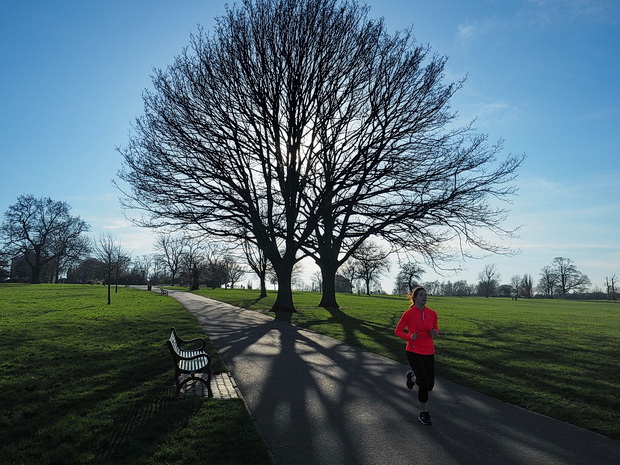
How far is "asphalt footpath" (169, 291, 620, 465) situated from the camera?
4.21m

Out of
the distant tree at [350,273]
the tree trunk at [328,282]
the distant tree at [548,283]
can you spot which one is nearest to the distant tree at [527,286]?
the distant tree at [548,283]

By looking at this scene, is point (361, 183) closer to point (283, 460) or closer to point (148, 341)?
point (148, 341)

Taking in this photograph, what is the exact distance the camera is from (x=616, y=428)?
5.15 metres

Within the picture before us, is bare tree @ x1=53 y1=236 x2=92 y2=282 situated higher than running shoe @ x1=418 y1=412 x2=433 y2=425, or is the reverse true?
bare tree @ x1=53 y1=236 x2=92 y2=282

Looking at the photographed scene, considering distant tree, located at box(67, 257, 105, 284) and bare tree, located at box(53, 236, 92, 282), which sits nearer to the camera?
bare tree, located at box(53, 236, 92, 282)

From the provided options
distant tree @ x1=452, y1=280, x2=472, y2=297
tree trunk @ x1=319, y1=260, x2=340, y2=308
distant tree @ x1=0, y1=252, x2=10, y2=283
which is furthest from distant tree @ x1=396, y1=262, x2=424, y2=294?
distant tree @ x1=0, y1=252, x2=10, y2=283

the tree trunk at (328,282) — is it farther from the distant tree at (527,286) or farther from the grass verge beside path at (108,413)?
the distant tree at (527,286)

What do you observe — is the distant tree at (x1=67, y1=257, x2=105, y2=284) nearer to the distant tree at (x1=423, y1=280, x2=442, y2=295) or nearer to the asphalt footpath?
the distant tree at (x1=423, y1=280, x2=442, y2=295)

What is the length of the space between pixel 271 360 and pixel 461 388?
422 cm

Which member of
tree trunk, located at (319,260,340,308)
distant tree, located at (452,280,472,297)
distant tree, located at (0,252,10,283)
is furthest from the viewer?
distant tree, located at (452,280,472,297)

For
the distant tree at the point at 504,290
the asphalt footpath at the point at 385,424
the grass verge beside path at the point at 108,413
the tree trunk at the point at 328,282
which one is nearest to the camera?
the grass verge beside path at the point at 108,413

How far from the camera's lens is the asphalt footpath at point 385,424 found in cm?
421

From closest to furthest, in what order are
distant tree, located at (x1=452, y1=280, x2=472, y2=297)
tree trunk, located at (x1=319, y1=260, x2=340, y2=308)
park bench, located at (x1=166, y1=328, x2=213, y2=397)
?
park bench, located at (x1=166, y1=328, x2=213, y2=397) → tree trunk, located at (x1=319, y1=260, x2=340, y2=308) → distant tree, located at (x1=452, y1=280, x2=472, y2=297)

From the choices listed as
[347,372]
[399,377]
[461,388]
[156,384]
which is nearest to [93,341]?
[156,384]
